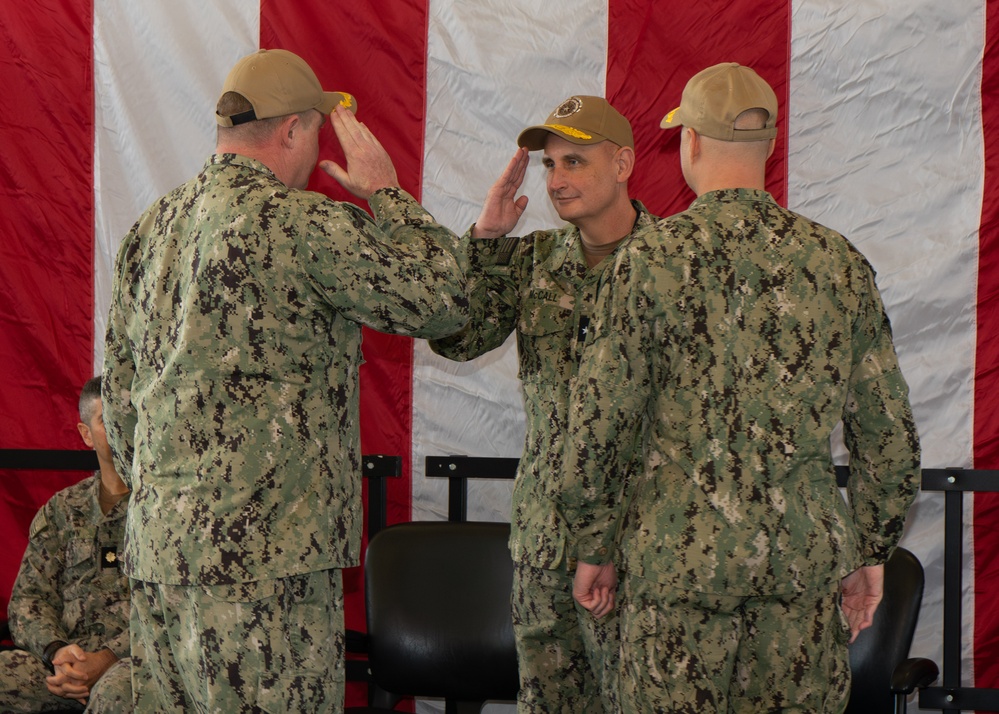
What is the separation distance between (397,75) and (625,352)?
5.75ft

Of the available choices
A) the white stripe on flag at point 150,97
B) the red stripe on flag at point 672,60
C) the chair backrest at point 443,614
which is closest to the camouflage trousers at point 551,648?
the chair backrest at point 443,614

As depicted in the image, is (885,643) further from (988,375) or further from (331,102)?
(331,102)

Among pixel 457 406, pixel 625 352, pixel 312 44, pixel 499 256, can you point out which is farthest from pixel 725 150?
pixel 312 44

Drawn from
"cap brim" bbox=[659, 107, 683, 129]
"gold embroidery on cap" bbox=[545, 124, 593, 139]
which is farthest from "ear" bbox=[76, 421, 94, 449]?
"cap brim" bbox=[659, 107, 683, 129]

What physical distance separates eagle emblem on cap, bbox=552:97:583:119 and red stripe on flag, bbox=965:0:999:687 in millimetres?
1141

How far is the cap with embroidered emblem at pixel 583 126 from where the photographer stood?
7.77 feet

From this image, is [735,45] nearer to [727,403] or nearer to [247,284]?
[727,403]

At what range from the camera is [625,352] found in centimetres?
178

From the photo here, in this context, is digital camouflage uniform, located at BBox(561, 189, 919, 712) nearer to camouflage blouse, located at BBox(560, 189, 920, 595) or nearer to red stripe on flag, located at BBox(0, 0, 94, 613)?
camouflage blouse, located at BBox(560, 189, 920, 595)

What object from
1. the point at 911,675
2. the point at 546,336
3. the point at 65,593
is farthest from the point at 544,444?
the point at 65,593

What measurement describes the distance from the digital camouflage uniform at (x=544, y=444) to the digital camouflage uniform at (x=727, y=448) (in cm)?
39

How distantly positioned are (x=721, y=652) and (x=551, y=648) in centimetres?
62

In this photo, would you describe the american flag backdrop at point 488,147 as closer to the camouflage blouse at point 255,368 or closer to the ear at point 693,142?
the ear at point 693,142

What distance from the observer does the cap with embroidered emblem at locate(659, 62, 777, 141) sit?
6.09 ft
